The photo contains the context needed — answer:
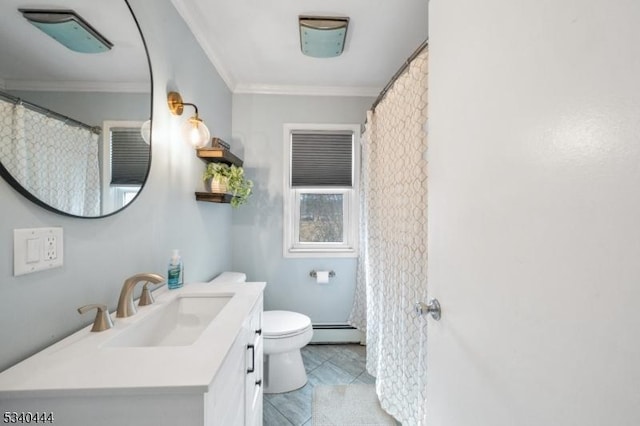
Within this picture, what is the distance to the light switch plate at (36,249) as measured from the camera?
65 centimetres

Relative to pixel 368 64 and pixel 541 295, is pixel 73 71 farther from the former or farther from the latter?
pixel 368 64

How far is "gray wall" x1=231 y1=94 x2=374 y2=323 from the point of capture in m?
2.36

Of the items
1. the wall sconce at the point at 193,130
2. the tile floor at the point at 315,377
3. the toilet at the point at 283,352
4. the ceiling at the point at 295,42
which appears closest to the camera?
the wall sconce at the point at 193,130

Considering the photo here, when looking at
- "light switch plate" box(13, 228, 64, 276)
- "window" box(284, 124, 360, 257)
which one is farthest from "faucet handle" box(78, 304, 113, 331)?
"window" box(284, 124, 360, 257)

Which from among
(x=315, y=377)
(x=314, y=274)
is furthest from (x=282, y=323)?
(x=314, y=274)

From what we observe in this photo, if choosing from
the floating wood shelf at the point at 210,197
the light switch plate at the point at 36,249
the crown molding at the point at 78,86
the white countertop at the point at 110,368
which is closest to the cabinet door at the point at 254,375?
the white countertop at the point at 110,368

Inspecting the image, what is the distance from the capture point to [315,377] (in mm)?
1952

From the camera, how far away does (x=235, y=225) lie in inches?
93.0

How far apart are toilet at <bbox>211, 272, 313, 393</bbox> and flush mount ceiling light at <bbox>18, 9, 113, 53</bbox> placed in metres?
1.40

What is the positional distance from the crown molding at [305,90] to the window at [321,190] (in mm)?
296

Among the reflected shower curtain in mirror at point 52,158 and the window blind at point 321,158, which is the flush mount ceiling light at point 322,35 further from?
the reflected shower curtain in mirror at point 52,158

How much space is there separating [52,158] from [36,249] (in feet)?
0.82

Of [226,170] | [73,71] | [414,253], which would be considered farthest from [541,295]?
[226,170]

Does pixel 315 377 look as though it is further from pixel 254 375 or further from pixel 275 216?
pixel 275 216
